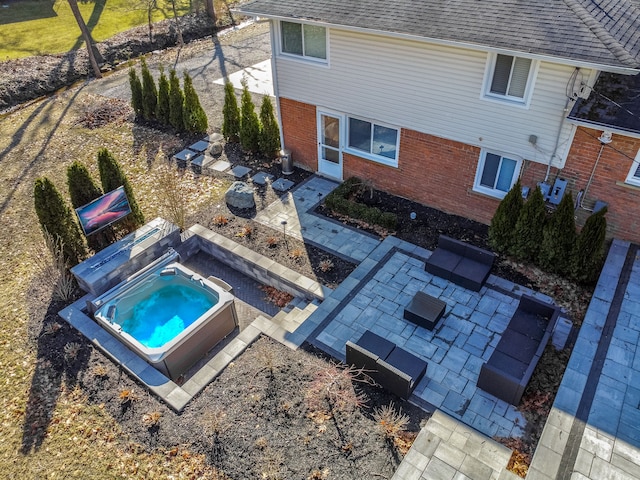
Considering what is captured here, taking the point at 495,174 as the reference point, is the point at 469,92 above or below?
above

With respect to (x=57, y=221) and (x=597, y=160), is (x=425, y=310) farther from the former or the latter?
(x=57, y=221)

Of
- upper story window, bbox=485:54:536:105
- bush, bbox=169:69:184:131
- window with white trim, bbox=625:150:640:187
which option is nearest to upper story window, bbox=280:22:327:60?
upper story window, bbox=485:54:536:105

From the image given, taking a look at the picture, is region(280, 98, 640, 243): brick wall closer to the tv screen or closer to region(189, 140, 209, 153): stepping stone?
region(189, 140, 209, 153): stepping stone

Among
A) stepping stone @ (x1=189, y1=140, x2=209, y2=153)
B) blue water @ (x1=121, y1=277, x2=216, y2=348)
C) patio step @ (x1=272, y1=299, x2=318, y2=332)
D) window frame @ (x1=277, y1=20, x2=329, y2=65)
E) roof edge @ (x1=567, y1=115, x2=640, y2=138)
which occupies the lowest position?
blue water @ (x1=121, y1=277, x2=216, y2=348)

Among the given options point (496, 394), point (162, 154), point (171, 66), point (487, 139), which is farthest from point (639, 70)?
point (171, 66)

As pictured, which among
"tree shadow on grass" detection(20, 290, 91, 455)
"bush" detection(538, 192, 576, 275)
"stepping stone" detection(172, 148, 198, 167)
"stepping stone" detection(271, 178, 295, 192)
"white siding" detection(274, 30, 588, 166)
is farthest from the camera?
"stepping stone" detection(172, 148, 198, 167)

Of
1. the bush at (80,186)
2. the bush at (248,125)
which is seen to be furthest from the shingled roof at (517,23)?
the bush at (80,186)

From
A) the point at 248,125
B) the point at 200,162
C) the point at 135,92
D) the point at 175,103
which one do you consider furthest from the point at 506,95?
the point at 135,92
